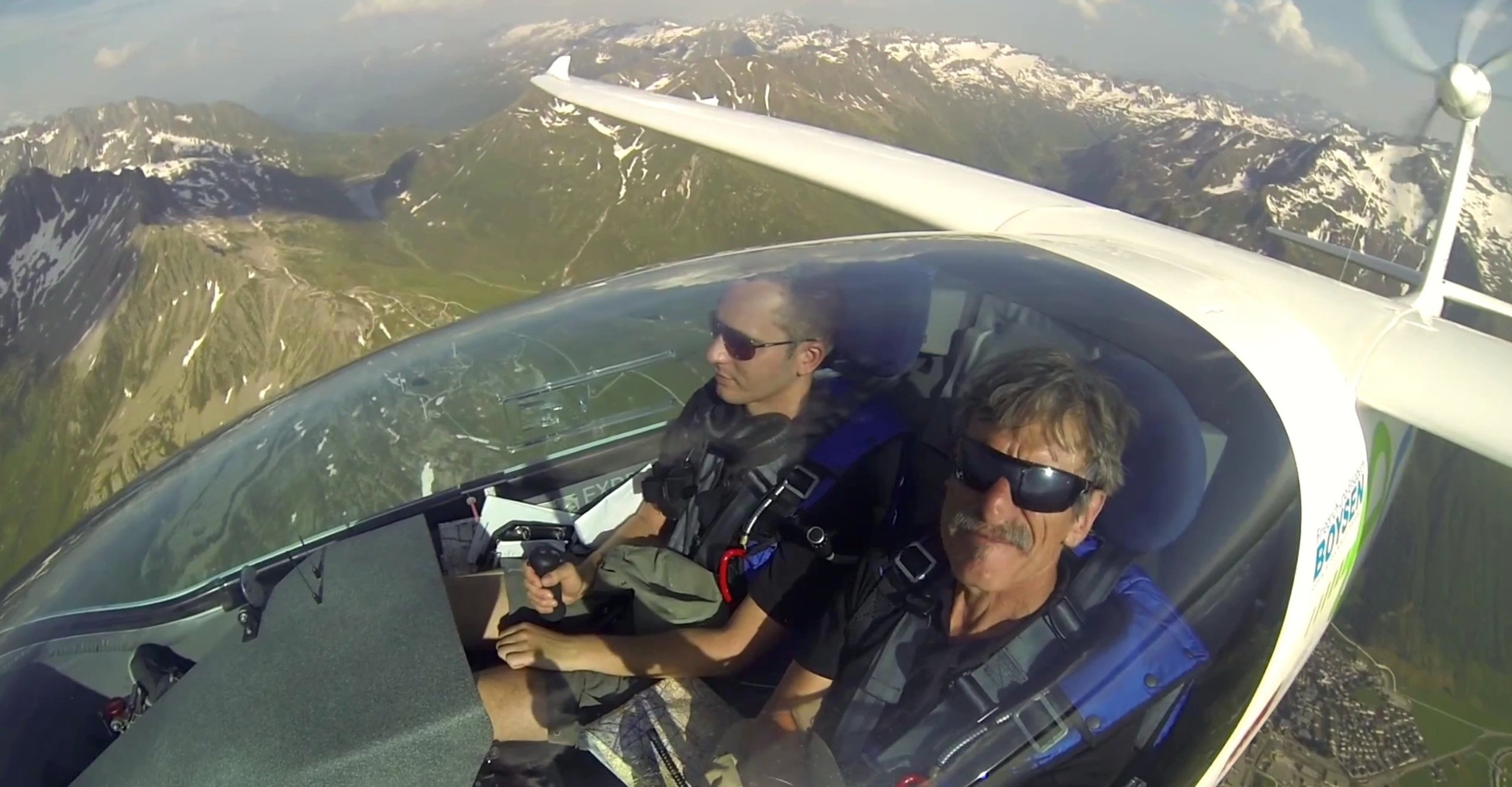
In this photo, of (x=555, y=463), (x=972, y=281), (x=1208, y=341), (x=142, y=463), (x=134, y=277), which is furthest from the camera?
(x=134, y=277)

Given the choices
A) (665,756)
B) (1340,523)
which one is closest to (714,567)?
(665,756)

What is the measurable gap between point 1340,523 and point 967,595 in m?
1.42

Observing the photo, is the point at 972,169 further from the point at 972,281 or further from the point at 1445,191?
the point at 972,281

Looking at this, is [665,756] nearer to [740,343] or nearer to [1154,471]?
[740,343]

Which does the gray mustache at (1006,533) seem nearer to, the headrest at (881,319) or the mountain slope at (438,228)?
the headrest at (881,319)

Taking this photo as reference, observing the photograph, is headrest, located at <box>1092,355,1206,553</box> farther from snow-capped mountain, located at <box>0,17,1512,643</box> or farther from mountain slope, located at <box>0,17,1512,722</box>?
snow-capped mountain, located at <box>0,17,1512,643</box>

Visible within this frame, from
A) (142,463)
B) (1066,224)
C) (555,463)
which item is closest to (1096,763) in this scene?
(555,463)

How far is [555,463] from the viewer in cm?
324

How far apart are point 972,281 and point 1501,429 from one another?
6.07 ft

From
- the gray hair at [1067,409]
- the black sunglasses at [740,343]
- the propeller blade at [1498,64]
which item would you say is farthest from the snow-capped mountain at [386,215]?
the gray hair at [1067,409]

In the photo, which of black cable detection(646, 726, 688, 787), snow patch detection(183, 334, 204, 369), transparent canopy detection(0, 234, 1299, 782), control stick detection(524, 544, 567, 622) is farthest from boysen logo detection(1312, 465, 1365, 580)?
snow patch detection(183, 334, 204, 369)

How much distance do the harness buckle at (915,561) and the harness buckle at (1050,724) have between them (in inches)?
12.7

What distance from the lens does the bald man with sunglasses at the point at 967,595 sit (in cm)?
173

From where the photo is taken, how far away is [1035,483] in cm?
175
